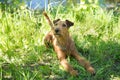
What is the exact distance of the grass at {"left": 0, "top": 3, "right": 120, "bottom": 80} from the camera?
430cm

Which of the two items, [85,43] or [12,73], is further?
[85,43]

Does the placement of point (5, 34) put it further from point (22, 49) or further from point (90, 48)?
point (90, 48)

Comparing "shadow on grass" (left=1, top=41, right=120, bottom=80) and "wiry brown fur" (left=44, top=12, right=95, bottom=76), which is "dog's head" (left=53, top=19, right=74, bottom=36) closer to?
"wiry brown fur" (left=44, top=12, right=95, bottom=76)

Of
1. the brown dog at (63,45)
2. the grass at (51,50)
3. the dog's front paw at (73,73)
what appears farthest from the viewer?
the brown dog at (63,45)

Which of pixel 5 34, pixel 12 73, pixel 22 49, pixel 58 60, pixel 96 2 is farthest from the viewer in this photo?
pixel 96 2

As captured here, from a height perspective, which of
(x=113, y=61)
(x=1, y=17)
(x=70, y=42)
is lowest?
(x=113, y=61)

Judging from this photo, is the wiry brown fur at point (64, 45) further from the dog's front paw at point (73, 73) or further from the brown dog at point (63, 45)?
the dog's front paw at point (73, 73)

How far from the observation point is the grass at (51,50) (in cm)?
430

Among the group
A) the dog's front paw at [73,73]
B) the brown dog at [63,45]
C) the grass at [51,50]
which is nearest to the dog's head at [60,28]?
the brown dog at [63,45]

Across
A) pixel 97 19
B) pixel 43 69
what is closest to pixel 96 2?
pixel 97 19

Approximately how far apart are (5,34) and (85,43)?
4.20 feet

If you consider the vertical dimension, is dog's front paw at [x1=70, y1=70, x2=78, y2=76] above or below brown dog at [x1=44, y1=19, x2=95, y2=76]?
below

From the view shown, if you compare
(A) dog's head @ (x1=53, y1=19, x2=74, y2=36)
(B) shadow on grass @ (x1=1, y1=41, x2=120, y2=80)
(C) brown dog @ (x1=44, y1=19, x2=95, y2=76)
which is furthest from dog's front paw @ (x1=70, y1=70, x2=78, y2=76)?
(A) dog's head @ (x1=53, y1=19, x2=74, y2=36)

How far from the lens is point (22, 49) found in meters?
4.97
